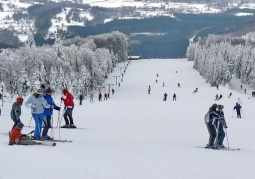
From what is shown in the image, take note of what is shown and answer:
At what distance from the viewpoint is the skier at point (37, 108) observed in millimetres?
12883

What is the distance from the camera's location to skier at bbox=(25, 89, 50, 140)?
1288 centimetres

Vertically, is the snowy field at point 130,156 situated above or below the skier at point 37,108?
Result: below

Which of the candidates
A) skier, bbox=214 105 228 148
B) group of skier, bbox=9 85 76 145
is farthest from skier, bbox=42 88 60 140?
skier, bbox=214 105 228 148

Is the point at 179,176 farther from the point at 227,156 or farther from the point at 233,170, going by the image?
the point at 227,156

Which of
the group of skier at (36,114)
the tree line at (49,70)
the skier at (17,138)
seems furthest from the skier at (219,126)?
the tree line at (49,70)

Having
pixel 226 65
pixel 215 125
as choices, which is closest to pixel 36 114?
pixel 215 125

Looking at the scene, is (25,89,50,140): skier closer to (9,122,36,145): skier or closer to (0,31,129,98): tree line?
(9,122,36,145): skier

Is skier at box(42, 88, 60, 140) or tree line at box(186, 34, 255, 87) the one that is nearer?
skier at box(42, 88, 60, 140)

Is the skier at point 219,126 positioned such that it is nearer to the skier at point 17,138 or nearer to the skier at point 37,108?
the skier at point 37,108

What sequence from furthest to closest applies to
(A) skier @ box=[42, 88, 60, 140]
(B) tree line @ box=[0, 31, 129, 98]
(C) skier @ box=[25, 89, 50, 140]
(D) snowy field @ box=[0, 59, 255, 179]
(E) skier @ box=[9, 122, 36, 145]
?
(B) tree line @ box=[0, 31, 129, 98] < (A) skier @ box=[42, 88, 60, 140] < (C) skier @ box=[25, 89, 50, 140] < (E) skier @ box=[9, 122, 36, 145] < (D) snowy field @ box=[0, 59, 255, 179]

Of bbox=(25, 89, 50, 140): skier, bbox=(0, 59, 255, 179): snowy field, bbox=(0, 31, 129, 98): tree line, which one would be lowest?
bbox=(0, 31, 129, 98): tree line

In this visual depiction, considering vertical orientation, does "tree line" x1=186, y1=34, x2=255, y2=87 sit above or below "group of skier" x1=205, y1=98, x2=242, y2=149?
below

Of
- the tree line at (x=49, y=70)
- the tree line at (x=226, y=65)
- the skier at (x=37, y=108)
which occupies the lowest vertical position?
the tree line at (x=226, y=65)

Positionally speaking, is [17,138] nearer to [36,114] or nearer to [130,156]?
[36,114]
